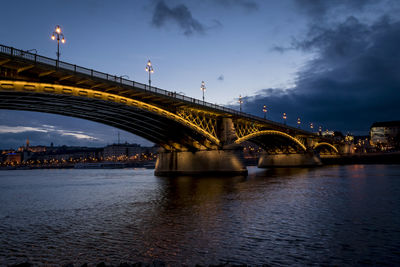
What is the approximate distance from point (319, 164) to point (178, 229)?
90379mm

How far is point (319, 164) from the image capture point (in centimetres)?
9388

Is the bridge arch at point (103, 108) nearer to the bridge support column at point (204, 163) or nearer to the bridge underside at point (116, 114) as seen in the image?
the bridge underside at point (116, 114)

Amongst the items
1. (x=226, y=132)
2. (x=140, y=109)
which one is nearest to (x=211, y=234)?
(x=140, y=109)

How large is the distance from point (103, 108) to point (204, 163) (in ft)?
69.6

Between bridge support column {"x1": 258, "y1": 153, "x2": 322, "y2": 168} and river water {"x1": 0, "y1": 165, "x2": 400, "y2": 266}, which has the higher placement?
bridge support column {"x1": 258, "y1": 153, "x2": 322, "y2": 168}

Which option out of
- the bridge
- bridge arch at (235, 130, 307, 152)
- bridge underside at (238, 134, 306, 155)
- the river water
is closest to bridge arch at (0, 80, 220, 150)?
the bridge

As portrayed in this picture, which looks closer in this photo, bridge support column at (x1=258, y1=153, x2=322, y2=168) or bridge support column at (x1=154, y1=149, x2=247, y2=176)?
bridge support column at (x1=154, y1=149, x2=247, y2=176)

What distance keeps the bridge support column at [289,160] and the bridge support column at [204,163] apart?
1805 inches

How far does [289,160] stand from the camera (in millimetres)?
92812

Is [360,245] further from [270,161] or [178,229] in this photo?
[270,161]

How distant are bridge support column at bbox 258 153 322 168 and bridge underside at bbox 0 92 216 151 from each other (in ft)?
158

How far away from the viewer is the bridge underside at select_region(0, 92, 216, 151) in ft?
99.9

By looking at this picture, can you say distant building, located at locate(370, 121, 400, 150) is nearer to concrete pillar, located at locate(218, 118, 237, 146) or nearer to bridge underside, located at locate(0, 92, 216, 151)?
concrete pillar, located at locate(218, 118, 237, 146)

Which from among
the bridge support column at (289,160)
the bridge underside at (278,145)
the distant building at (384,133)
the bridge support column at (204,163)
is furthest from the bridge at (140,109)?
the distant building at (384,133)
